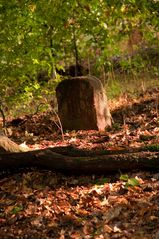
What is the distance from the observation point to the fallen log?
5105 millimetres

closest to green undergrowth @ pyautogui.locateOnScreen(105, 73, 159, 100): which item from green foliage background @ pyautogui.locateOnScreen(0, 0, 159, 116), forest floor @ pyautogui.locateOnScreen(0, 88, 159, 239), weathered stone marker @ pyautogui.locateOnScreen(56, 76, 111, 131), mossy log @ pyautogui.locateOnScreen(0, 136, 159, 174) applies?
green foliage background @ pyautogui.locateOnScreen(0, 0, 159, 116)

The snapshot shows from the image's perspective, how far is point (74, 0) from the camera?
8633mm

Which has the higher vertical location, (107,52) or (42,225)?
(107,52)

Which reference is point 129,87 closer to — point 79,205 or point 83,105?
point 83,105

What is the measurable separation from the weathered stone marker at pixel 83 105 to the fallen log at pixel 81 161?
116 inches

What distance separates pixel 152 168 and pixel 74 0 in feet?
15.9

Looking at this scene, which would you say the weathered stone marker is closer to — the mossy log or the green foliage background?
the green foliage background

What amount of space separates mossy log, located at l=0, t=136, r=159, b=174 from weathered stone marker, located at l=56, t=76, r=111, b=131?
292 cm

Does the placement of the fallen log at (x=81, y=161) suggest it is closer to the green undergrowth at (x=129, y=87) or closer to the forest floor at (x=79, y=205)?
the forest floor at (x=79, y=205)

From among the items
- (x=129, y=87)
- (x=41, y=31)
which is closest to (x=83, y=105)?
(x=41, y=31)

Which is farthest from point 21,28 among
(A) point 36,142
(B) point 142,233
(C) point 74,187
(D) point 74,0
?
(B) point 142,233

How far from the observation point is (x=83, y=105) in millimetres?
8250

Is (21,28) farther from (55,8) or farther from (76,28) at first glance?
(76,28)

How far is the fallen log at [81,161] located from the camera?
5105mm
